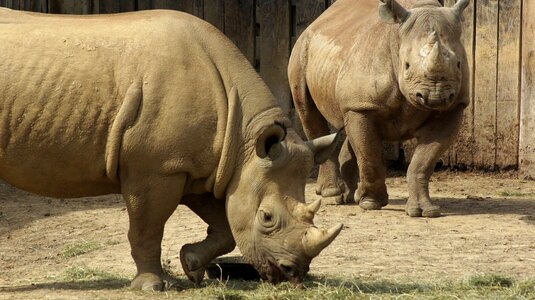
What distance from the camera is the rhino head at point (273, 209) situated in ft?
26.5

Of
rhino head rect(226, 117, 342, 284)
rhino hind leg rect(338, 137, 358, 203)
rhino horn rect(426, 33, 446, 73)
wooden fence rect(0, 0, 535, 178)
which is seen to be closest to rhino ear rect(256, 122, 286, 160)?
rhino head rect(226, 117, 342, 284)

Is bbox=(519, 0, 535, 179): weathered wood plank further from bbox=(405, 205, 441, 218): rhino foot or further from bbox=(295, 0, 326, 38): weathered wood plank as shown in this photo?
bbox=(405, 205, 441, 218): rhino foot

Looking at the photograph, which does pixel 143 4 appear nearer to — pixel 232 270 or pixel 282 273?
pixel 232 270

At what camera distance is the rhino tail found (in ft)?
26.2

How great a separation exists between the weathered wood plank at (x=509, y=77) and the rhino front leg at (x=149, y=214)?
738 cm

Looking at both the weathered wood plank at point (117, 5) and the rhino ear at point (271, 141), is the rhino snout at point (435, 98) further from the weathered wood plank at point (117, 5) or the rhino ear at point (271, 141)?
the weathered wood plank at point (117, 5)

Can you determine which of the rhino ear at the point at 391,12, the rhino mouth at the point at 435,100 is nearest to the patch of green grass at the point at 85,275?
the rhino mouth at the point at 435,100

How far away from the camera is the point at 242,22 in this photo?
1573 centimetres

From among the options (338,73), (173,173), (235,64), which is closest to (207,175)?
(173,173)

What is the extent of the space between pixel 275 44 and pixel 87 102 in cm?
772

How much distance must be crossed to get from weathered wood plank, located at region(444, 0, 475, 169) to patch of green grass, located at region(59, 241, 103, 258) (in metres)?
5.59

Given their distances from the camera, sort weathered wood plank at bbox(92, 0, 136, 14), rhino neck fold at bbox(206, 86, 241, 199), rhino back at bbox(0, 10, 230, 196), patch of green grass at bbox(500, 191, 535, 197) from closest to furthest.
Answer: rhino back at bbox(0, 10, 230, 196), rhino neck fold at bbox(206, 86, 241, 199), patch of green grass at bbox(500, 191, 535, 197), weathered wood plank at bbox(92, 0, 136, 14)

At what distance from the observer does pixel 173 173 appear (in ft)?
26.5

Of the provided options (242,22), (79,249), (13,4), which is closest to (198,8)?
(242,22)
